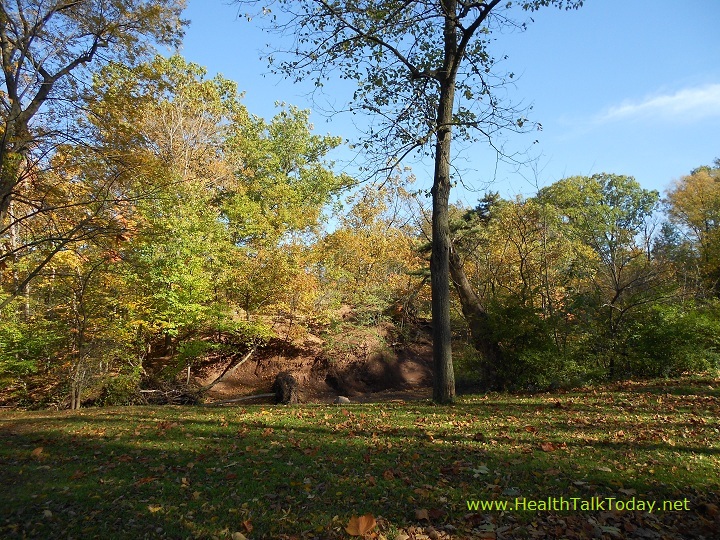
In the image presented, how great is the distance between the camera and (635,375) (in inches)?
452

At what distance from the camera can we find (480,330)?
11.2 m

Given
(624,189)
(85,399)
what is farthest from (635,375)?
(624,189)

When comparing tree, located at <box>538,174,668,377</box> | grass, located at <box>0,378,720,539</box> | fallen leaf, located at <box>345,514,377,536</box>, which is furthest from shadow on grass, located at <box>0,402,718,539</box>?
tree, located at <box>538,174,668,377</box>

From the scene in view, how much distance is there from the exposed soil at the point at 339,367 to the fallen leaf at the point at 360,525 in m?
16.6

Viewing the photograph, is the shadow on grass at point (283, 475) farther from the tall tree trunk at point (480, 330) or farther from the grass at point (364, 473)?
the tall tree trunk at point (480, 330)

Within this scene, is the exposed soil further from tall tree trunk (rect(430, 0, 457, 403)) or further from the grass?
the grass

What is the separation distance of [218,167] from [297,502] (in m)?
22.5

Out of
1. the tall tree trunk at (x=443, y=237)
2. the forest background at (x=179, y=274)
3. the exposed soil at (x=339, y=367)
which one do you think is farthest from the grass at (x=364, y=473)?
the exposed soil at (x=339, y=367)

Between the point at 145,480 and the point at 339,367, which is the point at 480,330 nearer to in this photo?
the point at 145,480

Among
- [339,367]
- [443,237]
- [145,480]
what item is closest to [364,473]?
[145,480]

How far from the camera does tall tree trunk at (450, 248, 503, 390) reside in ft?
36.6

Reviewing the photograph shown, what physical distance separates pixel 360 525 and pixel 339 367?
19.1 m

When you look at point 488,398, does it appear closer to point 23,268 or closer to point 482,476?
point 482,476

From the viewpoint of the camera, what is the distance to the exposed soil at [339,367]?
2039 cm
